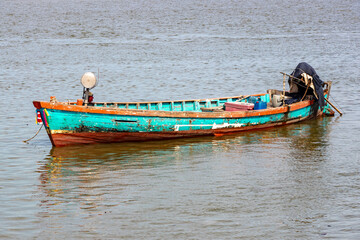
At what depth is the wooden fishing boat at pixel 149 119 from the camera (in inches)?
586

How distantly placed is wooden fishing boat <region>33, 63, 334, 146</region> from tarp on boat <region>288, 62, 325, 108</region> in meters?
0.52

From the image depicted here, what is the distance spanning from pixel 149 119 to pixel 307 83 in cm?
525

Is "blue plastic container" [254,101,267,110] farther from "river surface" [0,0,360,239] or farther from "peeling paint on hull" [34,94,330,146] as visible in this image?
"river surface" [0,0,360,239]

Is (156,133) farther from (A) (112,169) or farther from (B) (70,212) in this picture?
(B) (70,212)

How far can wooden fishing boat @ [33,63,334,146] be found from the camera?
1488 centimetres

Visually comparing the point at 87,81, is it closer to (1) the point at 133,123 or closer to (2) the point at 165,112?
(1) the point at 133,123

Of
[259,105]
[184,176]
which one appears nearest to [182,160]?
[184,176]

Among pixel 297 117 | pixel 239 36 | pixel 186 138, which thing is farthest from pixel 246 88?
pixel 239 36

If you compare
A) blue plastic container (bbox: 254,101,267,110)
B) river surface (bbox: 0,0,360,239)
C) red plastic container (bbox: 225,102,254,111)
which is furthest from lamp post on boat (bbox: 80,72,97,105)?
blue plastic container (bbox: 254,101,267,110)

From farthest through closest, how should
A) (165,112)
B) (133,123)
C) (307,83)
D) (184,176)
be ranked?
1. (307,83)
2. (165,112)
3. (133,123)
4. (184,176)

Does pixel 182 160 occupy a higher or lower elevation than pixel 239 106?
lower

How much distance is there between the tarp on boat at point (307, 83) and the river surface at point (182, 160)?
0.89 metres

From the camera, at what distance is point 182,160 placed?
14.1 meters

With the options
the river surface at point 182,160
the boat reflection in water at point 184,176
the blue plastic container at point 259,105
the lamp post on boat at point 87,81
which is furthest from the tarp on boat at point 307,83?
the lamp post on boat at point 87,81
